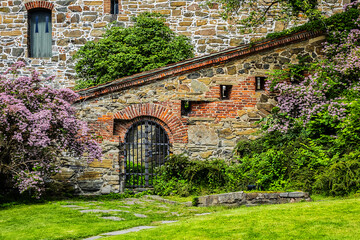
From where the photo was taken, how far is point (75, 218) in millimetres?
9148

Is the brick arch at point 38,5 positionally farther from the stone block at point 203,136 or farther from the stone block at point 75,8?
the stone block at point 203,136

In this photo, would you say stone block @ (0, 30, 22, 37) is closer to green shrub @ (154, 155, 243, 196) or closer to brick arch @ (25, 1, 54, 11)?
brick arch @ (25, 1, 54, 11)

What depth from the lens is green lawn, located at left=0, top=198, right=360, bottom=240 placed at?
688 centimetres

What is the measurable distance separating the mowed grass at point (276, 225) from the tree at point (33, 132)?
4423 millimetres

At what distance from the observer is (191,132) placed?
13.5 meters

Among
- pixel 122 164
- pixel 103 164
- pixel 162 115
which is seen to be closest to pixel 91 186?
pixel 103 164

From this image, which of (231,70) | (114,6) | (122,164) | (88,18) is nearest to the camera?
(122,164)

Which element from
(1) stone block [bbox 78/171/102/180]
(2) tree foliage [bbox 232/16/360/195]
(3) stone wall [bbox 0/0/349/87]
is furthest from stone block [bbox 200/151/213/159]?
(3) stone wall [bbox 0/0/349/87]

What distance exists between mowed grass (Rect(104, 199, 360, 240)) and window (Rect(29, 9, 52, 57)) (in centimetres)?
1303

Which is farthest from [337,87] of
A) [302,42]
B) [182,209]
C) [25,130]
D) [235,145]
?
[25,130]

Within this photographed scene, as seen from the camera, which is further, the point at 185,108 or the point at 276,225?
the point at 185,108

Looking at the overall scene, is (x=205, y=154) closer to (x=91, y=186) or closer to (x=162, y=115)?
(x=162, y=115)

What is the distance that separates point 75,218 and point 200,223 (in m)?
2.66

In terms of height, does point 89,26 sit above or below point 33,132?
above
